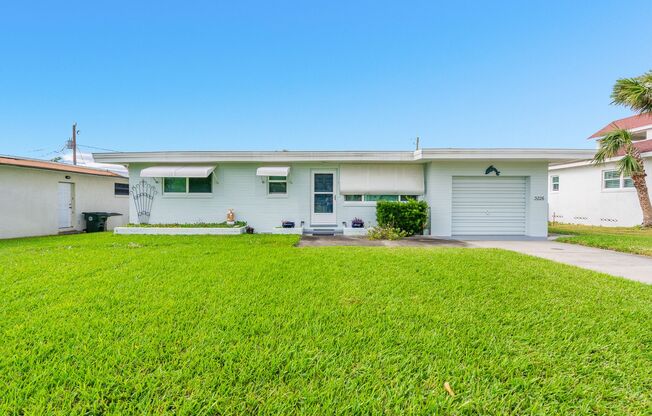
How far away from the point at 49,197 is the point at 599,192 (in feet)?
98.4

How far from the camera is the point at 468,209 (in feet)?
40.1

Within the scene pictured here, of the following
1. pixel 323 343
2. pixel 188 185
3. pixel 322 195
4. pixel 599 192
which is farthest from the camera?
pixel 599 192

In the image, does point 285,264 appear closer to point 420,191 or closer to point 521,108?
point 420,191

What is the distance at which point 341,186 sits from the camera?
40.4ft

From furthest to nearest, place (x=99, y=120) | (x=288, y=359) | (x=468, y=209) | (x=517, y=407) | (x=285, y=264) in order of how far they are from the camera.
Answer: (x=99, y=120)
(x=468, y=209)
(x=285, y=264)
(x=288, y=359)
(x=517, y=407)

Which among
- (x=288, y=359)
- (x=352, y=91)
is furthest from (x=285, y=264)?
(x=352, y=91)

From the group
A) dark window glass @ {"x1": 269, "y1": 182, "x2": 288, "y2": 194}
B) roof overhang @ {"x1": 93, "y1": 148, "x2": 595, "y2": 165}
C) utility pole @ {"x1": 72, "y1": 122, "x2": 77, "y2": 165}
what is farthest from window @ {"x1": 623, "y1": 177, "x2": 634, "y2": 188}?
utility pole @ {"x1": 72, "y1": 122, "x2": 77, "y2": 165}

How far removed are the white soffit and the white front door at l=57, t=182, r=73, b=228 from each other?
14.4 m

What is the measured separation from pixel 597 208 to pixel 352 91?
16813mm

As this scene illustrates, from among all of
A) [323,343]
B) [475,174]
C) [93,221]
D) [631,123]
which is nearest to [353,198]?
[475,174]

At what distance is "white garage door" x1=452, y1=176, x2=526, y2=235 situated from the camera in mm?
12133

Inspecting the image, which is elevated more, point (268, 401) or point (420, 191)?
point (420, 191)

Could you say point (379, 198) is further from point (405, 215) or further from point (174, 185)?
point (174, 185)

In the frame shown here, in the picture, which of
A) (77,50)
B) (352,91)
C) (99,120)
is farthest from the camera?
(99,120)
